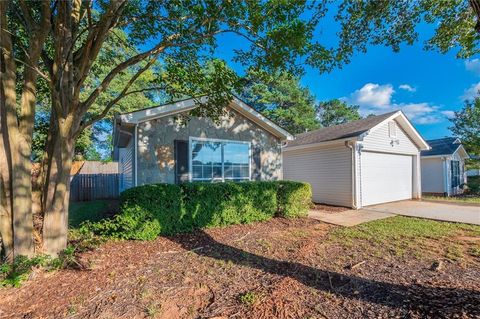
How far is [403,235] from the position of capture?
6.31m

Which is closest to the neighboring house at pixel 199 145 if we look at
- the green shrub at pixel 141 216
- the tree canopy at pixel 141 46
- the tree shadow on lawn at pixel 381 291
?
the tree canopy at pixel 141 46

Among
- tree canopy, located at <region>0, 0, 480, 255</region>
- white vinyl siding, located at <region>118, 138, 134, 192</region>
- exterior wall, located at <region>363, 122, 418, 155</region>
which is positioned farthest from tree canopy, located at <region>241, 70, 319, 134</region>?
tree canopy, located at <region>0, 0, 480, 255</region>

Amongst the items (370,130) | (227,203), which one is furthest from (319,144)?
(227,203)

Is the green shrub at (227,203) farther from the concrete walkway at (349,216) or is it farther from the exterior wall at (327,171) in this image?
the exterior wall at (327,171)

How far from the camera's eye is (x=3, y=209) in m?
4.04

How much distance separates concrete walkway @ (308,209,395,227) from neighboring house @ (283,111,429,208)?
3.57 feet

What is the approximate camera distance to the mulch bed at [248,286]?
2.95 metres

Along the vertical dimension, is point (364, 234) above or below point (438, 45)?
below

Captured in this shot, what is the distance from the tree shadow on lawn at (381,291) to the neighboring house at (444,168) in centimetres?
1715

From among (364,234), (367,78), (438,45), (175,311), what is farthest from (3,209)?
(367,78)

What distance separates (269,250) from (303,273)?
130 centimetres

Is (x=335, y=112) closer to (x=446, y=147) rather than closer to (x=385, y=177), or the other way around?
(x=446, y=147)

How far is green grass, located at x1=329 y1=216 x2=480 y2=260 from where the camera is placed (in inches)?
204

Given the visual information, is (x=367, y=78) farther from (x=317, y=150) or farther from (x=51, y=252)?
(x=51, y=252)
